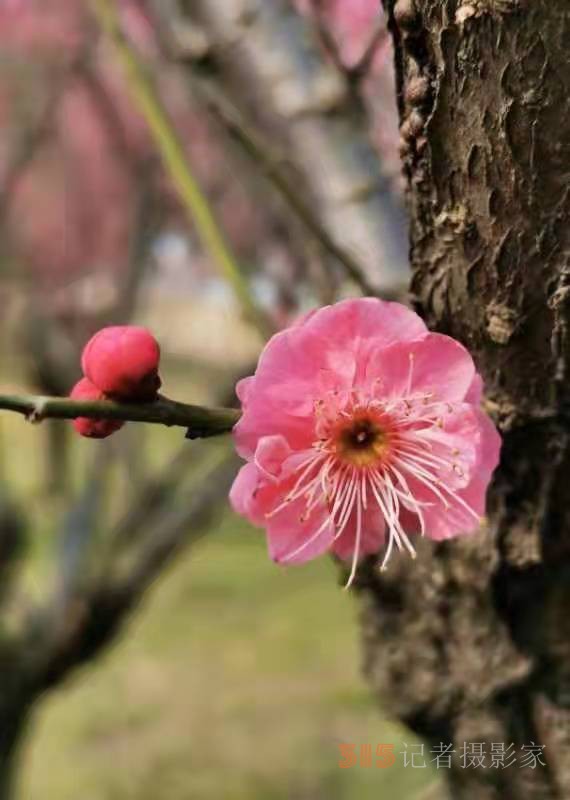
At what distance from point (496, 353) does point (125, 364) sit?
0.28 m

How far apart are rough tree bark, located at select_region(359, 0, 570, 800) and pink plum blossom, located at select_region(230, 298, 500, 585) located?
0.34ft

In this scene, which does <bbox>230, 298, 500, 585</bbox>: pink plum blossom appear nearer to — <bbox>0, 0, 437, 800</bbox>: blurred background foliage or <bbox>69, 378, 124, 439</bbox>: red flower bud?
<bbox>69, 378, 124, 439</bbox>: red flower bud

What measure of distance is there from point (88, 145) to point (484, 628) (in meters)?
5.32

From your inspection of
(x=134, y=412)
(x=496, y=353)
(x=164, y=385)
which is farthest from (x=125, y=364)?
(x=164, y=385)

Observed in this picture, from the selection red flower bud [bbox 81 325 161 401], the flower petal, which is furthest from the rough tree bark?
red flower bud [bbox 81 325 161 401]

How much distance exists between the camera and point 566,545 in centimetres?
75

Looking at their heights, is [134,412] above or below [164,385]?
below

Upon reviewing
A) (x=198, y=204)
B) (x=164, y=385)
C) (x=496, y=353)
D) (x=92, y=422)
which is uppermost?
(x=164, y=385)

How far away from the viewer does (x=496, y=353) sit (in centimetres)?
64

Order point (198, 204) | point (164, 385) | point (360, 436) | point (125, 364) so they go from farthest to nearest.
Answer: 1. point (164, 385)
2. point (198, 204)
3. point (360, 436)
4. point (125, 364)

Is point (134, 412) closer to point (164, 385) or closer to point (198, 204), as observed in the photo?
point (198, 204)

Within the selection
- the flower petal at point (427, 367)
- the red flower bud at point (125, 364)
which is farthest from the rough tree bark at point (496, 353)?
the red flower bud at point (125, 364)

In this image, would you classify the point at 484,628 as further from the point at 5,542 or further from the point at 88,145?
the point at 88,145

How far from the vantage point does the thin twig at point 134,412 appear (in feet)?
1.41
